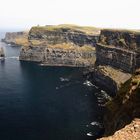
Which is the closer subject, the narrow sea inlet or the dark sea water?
the narrow sea inlet

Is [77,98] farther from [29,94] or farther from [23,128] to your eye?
[23,128]

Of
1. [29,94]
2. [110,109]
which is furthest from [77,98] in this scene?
[110,109]

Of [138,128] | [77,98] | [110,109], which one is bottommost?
[77,98]

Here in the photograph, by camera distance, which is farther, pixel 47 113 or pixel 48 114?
pixel 47 113

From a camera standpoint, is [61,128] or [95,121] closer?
[61,128]

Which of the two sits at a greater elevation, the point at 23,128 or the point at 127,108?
the point at 127,108

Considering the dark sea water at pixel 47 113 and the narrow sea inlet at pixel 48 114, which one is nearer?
the narrow sea inlet at pixel 48 114

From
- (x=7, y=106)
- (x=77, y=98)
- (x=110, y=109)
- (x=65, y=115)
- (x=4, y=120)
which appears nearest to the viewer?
(x=110, y=109)

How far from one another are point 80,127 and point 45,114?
23.2 m

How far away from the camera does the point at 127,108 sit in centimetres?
7738

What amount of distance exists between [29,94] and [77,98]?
92.1ft

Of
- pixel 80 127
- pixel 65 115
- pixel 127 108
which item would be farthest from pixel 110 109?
pixel 65 115

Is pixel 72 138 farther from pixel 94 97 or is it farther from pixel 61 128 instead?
pixel 94 97

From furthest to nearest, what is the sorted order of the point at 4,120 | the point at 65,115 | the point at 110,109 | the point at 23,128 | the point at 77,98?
the point at 77,98 → the point at 65,115 → the point at 4,120 → the point at 23,128 → the point at 110,109
